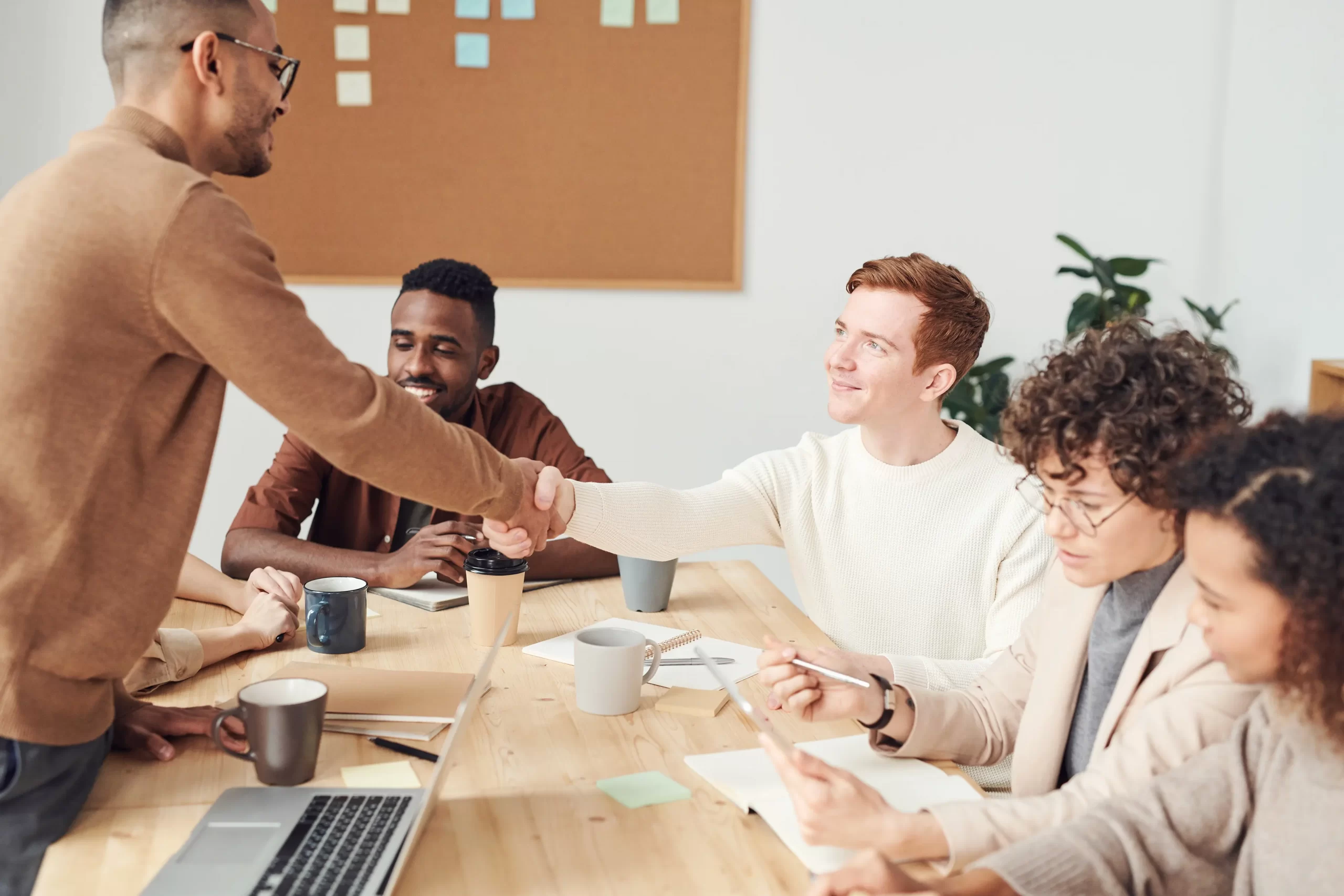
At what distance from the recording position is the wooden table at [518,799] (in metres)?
0.98

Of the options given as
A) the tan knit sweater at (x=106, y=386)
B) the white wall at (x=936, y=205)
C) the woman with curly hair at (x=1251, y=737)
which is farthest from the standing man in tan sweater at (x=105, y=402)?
the white wall at (x=936, y=205)

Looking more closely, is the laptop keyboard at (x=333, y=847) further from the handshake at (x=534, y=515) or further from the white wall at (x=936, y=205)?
the white wall at (x=936, y=205)

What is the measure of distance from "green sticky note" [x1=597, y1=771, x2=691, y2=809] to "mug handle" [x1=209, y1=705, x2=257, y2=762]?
1.18 ft

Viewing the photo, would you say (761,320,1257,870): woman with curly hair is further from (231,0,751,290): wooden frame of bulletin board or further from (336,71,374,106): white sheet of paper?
(336,71,374,106): white sheet of paper

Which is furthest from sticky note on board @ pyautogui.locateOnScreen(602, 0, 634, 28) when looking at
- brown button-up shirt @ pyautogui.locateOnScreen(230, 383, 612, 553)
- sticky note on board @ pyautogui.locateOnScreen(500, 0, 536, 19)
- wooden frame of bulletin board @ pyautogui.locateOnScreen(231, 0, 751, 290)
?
brown button-up shirt @ pyautogui.locateOnScreen(230, 383, 612, 553)

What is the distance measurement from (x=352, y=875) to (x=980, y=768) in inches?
36.9

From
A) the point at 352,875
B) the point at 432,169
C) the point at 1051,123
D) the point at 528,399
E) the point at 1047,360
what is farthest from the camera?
the point at 1051,123

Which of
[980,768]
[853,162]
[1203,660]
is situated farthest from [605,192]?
[1203,660]

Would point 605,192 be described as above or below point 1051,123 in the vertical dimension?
below

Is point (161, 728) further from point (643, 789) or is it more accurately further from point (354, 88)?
point (354, 88)

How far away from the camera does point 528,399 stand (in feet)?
8.28

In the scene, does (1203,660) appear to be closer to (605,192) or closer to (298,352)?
(298,352)

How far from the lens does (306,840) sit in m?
1.01

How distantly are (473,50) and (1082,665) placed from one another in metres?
2.72
